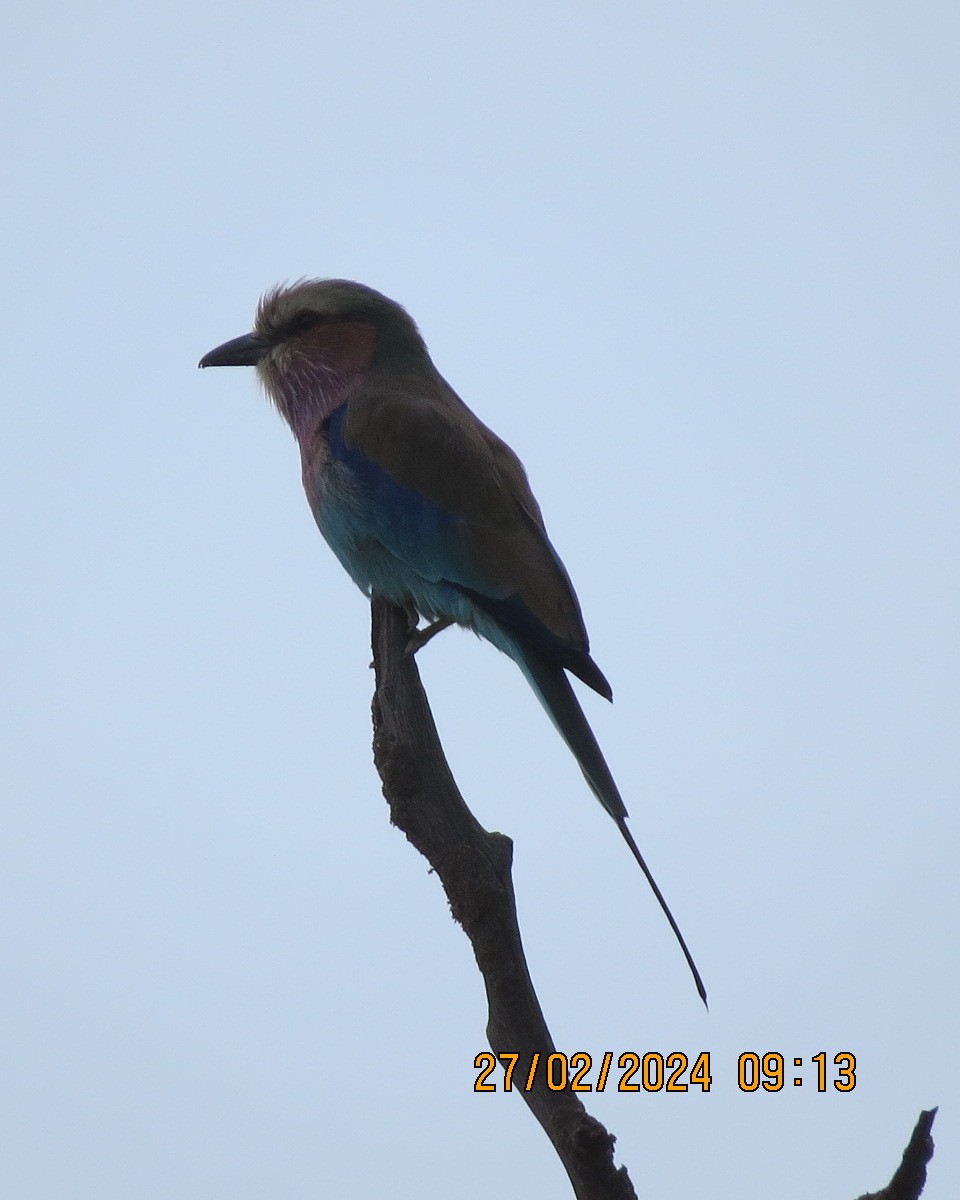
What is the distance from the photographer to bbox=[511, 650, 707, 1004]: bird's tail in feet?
9.38

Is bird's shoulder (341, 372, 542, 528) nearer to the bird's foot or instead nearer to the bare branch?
the bird's foot

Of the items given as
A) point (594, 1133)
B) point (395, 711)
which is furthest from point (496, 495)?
point (594, 1133)

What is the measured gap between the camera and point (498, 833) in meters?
2.51

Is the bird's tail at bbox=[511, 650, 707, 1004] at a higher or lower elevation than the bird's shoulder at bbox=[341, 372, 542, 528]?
lower

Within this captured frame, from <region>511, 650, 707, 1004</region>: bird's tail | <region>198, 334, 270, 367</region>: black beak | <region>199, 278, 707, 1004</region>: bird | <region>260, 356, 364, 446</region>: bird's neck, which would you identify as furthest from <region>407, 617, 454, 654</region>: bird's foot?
<region>198, 334, 270, 367</region>: black beak


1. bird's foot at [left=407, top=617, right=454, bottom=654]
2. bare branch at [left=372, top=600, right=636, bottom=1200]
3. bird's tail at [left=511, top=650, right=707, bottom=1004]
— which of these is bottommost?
bare branch at [left=372, top=600, right=636, bottom=1200]

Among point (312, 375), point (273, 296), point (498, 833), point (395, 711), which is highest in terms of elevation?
point (273, 296)

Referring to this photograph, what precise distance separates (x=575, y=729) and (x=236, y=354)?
180cm

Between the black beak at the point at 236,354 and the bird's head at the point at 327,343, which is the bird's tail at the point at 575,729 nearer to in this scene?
the bird's head at the point at 327,343

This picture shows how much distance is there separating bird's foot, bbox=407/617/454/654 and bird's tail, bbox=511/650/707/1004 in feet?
0.73

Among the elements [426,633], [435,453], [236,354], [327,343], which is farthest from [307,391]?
[426,633]

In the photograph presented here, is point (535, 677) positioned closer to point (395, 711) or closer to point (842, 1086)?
point (395, 711)

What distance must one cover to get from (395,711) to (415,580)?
0.80m

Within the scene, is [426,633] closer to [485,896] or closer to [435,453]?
[435,453]
